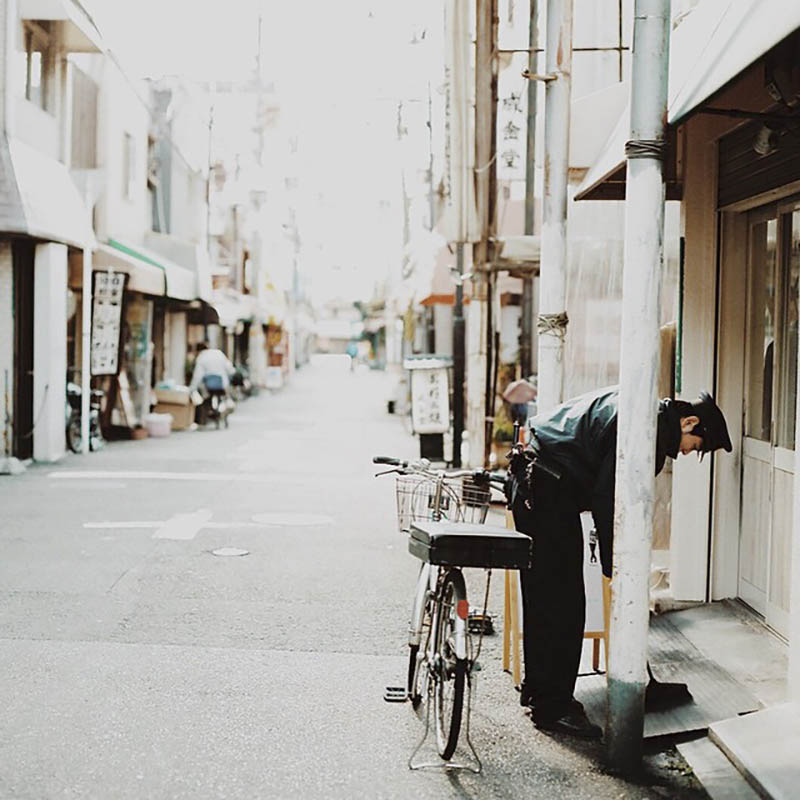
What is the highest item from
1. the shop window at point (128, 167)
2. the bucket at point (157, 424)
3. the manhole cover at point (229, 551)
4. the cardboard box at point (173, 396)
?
the shop window at point (128, 167)

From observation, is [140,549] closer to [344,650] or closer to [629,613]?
[344,650]

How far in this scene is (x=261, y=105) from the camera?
50.2m

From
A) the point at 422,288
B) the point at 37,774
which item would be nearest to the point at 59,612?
the point at 37,774

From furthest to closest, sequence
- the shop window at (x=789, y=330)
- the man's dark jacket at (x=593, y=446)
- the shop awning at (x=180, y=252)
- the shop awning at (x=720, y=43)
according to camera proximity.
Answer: the shop awning at (x=180, y=252)
the shop window at (x=789, y=330)
the man's dark jacket at (x=593, y=446)
the shop awning at (x=720, y=43)

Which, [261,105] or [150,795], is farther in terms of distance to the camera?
[261,105]

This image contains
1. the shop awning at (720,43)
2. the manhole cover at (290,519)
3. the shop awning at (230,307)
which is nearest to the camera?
the shop awning at (720,43)

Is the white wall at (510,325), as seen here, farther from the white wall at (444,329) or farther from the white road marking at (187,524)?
the white road marking at (187,524)

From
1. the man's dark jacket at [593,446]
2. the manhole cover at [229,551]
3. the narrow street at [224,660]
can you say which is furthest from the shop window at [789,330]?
the manhole cover at [229,551]

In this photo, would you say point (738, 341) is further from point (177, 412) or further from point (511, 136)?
point (177, 412)

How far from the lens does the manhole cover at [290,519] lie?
12.7 meters

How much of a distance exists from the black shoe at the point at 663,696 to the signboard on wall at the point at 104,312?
51.1ft

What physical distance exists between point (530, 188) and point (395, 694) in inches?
426

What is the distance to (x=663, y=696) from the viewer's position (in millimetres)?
6082

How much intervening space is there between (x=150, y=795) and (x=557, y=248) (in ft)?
12.2
